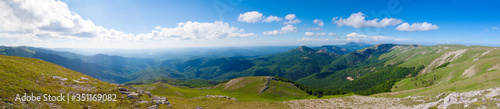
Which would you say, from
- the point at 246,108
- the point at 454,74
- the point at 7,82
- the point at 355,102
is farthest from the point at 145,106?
the point at 454,74

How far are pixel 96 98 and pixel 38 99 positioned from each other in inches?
206

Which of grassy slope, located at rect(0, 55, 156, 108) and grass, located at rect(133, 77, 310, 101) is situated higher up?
grassy slope, located at rect(0, 55, 156, 108)

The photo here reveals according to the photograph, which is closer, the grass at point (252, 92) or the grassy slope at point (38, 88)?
the grassy slope at point (38, 88)

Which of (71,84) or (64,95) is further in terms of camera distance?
(71,84)

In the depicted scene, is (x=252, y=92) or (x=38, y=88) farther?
(x=252, y=92)

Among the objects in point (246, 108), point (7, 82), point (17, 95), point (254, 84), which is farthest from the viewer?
point (254, 84)

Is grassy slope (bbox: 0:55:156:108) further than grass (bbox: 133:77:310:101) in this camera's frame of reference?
No

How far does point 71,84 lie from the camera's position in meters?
21.8

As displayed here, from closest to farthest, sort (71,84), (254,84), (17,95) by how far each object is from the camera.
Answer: (17,95) → (71,84) → (254,84)

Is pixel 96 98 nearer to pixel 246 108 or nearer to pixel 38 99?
pixel 38 99

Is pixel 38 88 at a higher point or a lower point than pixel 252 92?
higher

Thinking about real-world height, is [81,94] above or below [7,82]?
below

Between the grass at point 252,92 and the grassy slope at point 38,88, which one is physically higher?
the grassy slope at point 38,88

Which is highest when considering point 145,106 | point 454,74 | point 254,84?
point 145,106
